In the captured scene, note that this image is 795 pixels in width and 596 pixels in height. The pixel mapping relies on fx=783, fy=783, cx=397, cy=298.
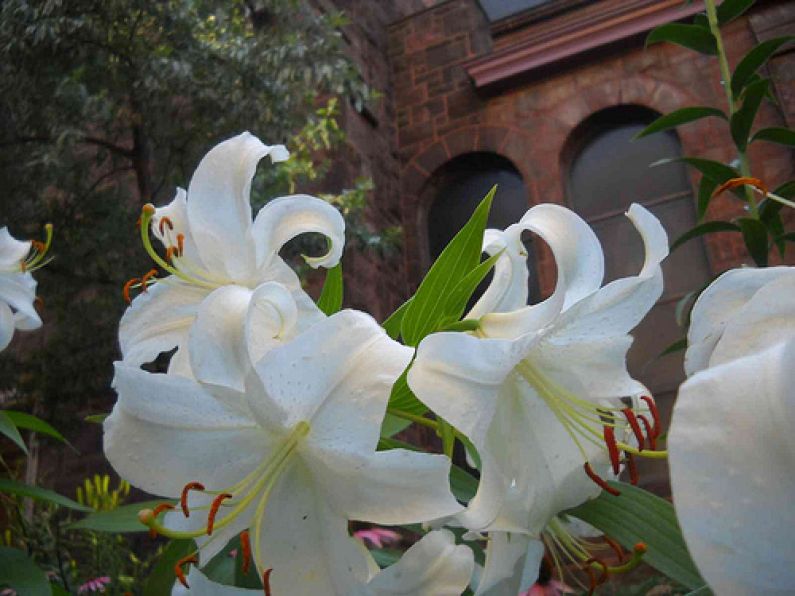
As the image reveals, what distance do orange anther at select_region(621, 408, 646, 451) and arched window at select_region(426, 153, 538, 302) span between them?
4.86m

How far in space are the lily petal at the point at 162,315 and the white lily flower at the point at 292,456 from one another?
5.7 inches

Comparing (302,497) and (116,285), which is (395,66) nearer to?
(116,285)

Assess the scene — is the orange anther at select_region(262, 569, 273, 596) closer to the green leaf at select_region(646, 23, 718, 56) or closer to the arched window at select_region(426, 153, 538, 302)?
the green leaf at select_region(646, 23, 718, 56)

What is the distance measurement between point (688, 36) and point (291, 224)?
1.07 m

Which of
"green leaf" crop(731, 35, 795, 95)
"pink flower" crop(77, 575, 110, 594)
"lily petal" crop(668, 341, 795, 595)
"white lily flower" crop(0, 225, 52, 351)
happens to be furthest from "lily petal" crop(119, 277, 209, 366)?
"pink flower" crop(77, 575, 110, 594)

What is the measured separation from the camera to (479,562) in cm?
55

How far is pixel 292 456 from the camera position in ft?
1.37

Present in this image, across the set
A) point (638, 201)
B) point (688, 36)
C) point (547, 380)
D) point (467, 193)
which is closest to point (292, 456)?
point (547, 380)

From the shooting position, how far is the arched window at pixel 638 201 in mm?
4523

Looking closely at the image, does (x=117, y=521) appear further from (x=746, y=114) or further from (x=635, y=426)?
(x=746, y=114)

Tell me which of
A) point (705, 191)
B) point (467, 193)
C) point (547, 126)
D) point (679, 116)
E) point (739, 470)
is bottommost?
point (739, 470)

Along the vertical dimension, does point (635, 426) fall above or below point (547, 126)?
below

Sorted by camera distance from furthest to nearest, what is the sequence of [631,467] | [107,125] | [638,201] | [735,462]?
[638,201] < [107,125] < [631,467] < [735,462]

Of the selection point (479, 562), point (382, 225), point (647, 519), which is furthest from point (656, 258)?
point (382, 225)
